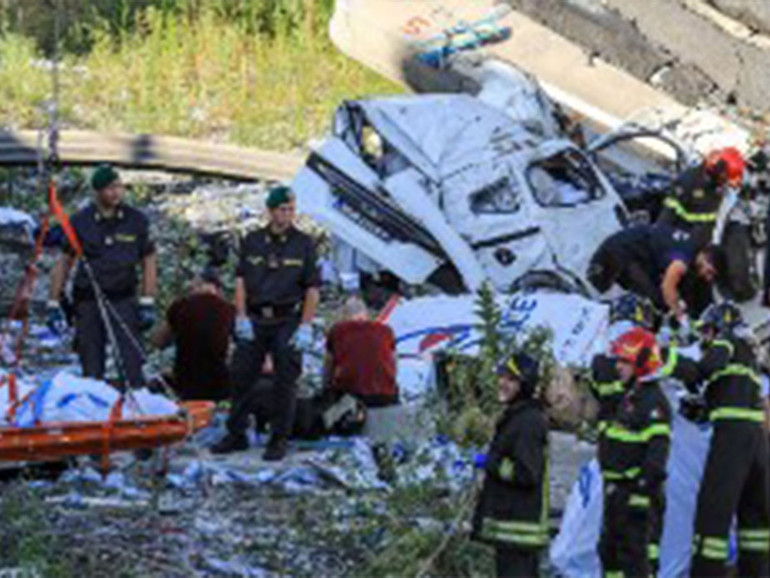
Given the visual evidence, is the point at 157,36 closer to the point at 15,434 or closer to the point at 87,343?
the point at 87,343

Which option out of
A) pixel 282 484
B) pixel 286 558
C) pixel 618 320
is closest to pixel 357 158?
pixel 618 320

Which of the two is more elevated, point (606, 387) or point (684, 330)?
point (684, 330)

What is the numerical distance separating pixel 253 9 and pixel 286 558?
47.3 ft

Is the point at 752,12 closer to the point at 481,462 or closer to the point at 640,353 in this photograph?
the point at 640,353

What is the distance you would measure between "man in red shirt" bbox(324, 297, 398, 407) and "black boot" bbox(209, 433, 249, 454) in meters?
0.74

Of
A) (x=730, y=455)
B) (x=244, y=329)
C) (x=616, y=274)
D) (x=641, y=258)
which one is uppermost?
(x=641, y=258)

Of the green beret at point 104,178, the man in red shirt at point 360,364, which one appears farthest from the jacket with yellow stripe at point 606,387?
the green beret at point 104,178

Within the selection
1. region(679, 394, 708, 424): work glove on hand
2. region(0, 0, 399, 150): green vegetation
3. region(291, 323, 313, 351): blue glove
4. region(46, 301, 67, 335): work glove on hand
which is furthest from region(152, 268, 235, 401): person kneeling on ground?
region(0, 0, 399, 150): green vegetation

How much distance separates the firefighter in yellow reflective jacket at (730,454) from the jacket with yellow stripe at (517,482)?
3.95 feet

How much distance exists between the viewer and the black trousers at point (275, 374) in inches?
554

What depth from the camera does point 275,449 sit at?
555 inches

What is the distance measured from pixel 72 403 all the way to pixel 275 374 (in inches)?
55.4

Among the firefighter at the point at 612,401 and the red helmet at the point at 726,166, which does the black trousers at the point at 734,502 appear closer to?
the firefighter at the point at 612,401

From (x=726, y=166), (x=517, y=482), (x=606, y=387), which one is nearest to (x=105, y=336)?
(x=606, y=387)
